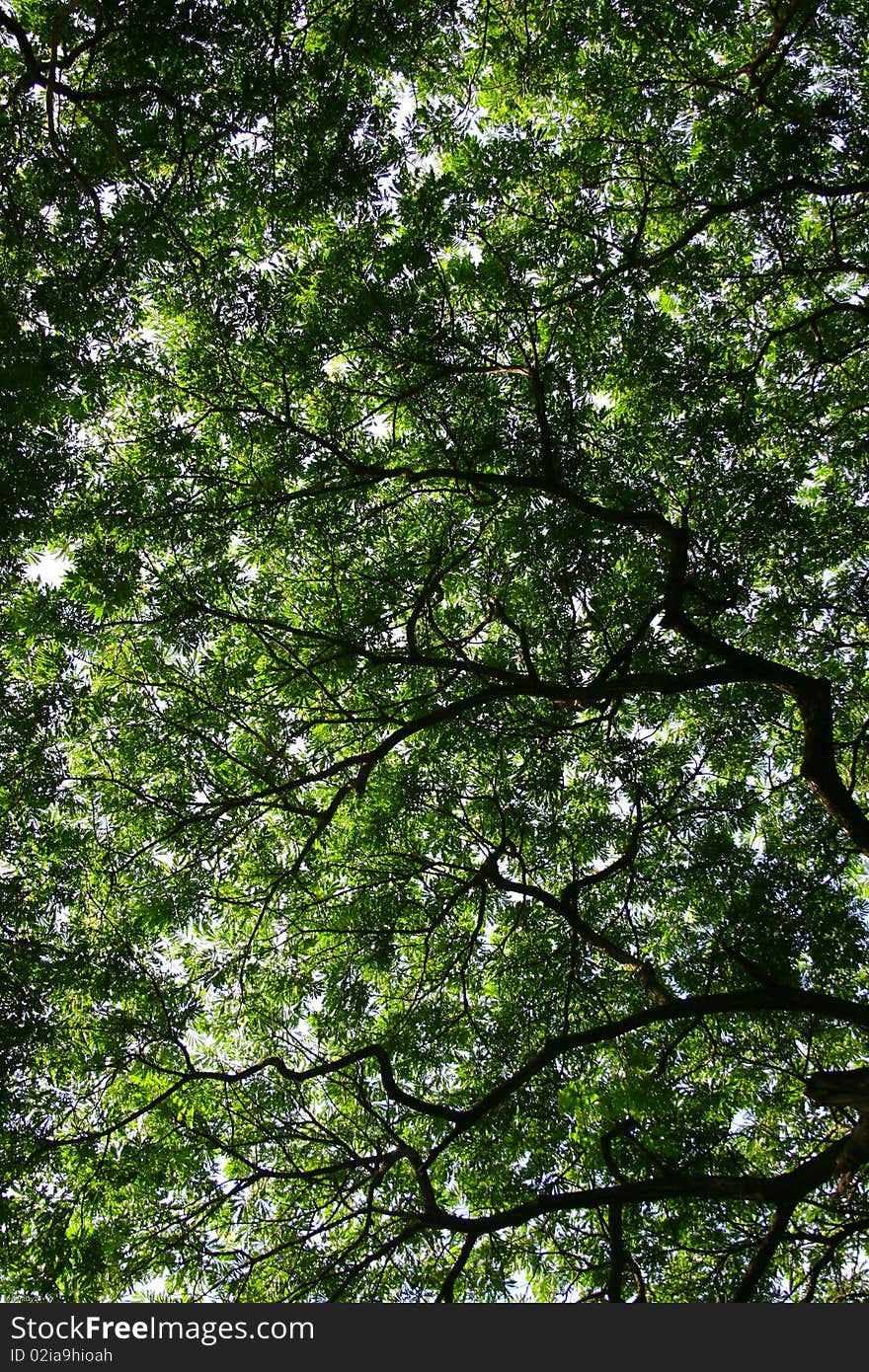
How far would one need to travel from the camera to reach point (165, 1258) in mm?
4508

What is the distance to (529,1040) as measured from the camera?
537cm

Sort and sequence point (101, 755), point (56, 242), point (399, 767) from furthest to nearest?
point (399, 767), point (101, 755), point (56, 242)

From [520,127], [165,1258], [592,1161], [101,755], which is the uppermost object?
[520,127]

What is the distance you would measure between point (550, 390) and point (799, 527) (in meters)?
1.88

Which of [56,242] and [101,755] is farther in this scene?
[101,755]

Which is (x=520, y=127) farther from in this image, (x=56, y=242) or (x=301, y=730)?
(x=301, y=730)

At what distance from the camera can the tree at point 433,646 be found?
4613mm

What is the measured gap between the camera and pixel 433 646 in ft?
19.0

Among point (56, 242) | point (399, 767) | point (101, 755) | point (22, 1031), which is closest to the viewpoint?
point (22, 1031)

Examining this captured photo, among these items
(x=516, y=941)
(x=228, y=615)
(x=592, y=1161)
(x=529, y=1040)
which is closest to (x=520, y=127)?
(x=228, y=615)

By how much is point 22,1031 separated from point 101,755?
1.63 metres

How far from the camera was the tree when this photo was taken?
4613 millimetres

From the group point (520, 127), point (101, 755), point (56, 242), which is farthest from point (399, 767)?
point (520, 127)

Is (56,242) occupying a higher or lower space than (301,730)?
higher
